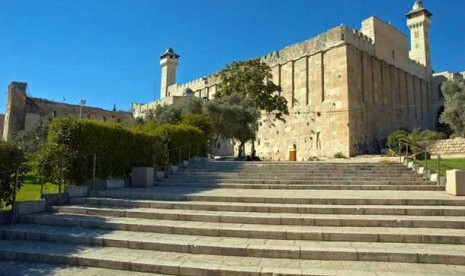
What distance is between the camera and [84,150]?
382 inches

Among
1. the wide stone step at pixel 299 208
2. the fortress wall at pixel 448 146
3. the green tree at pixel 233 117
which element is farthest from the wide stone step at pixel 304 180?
the fortress wall at pixel 448 146

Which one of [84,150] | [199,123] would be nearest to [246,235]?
[84,150]

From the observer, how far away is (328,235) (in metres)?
5.60

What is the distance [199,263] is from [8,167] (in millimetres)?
4729

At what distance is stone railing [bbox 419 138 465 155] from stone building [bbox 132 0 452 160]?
5.51 meters

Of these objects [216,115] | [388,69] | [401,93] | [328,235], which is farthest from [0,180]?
[401,93]

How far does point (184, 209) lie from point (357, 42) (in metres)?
29.1

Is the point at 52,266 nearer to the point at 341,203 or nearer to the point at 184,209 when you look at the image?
the point at 184,209

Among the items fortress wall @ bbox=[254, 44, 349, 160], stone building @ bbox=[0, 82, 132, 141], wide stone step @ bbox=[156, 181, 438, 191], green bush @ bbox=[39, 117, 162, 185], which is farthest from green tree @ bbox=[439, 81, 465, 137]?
stone building @ bbox=[0, 82, 132, 141]

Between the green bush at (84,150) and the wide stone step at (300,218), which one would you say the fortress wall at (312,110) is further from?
the wide stone step at (300,218)

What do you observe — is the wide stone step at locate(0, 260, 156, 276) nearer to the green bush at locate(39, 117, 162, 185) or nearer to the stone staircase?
the stone staircase

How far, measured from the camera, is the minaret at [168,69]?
6075cm

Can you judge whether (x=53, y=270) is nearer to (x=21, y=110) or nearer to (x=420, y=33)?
(x=21, y=110)

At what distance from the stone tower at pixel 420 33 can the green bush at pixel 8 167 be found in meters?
48.7
